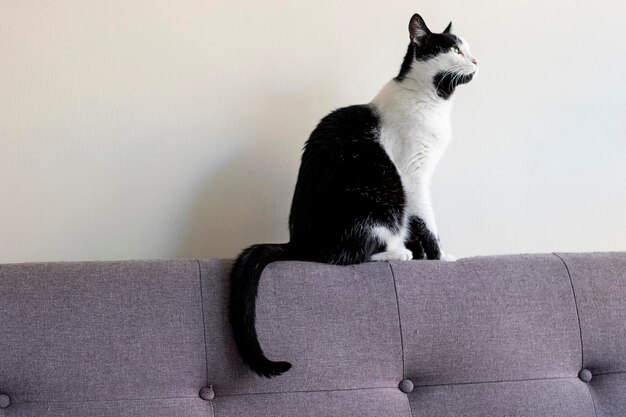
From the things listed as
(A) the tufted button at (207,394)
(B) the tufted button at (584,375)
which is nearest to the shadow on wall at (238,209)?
(A) the tufted button at (207,394)

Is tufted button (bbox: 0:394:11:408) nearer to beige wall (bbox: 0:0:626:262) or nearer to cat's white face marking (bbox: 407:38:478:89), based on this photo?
beige wall (bbox: 0:0:626:262)

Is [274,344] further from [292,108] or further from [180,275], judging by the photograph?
[292,108]

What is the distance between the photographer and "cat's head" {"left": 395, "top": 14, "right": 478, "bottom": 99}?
1321 mm

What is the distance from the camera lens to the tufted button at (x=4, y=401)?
3.25 feet

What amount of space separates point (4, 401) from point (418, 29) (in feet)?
3.14

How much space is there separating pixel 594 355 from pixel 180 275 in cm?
70

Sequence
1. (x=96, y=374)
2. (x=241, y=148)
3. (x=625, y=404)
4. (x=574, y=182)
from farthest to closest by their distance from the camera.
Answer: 1. (x=574, y=182)
2. (x=241, y=148)
3. (x=625, y=404)
4. (x=96, y=374)

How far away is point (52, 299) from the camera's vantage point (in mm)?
1038

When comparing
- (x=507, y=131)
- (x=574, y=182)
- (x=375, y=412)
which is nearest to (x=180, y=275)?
(x=375, y=412)

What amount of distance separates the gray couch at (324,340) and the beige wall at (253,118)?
33cm

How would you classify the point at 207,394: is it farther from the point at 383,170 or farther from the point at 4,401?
the point at 383,170

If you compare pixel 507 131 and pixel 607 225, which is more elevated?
pixel 507 131

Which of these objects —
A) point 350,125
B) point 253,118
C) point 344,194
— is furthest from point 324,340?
point 253,118

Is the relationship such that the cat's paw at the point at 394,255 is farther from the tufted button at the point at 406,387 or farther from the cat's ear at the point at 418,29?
the cat's ear at the point at 418,29
